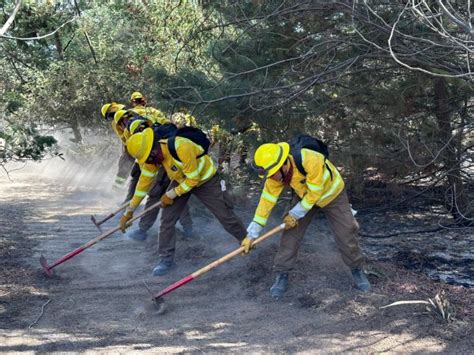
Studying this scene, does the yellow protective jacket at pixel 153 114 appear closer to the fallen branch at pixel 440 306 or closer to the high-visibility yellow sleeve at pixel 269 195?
the high-visibility yellow sleeve at pixel 269 195

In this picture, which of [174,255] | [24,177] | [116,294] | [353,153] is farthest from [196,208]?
[24,177]

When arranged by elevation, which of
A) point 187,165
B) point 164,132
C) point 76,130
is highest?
point 164,132

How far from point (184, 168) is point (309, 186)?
1.57m

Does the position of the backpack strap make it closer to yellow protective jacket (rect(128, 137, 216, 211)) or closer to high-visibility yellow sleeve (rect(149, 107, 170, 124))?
yellow protective jacket (rect(128, 137, 216, 211))

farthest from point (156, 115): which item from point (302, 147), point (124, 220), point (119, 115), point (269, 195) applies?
point (302, 147)

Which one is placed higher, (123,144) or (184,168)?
(184,168)

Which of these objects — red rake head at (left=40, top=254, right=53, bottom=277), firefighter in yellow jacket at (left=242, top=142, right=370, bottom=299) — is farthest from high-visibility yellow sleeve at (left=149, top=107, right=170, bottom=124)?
firefighter in yellow jacket at (left=242, top=142, right=370, bottom=299)

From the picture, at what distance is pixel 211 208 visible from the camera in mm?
6551

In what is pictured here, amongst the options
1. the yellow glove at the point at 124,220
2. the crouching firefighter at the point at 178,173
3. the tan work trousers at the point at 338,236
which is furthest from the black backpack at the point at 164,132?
the tan work trousers at the point at 338,236

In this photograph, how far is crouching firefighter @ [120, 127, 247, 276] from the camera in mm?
6148

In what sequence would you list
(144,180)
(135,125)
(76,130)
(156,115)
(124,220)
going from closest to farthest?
1. (144,180)
2. (124,220)
3. (135,125)
4. (156,115)
5. (76,130)

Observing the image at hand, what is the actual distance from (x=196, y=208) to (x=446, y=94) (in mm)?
4114

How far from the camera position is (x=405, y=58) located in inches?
245

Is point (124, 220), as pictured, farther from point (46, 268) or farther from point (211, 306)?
point (211, 306)
